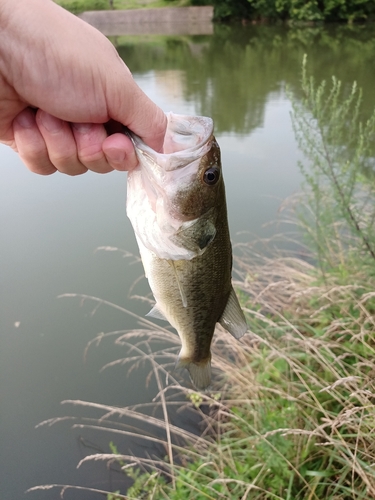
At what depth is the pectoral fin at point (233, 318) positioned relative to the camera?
153 centimetres

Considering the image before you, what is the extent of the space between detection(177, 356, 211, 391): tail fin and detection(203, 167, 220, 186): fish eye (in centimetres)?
76

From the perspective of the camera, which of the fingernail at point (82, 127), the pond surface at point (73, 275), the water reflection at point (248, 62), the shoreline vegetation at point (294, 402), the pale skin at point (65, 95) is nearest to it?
the pale skin at point (65, 95)

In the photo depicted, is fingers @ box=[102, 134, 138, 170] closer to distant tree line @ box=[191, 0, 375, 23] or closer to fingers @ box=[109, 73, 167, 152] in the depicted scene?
fingers @ box=[109, 73, 167, 152]

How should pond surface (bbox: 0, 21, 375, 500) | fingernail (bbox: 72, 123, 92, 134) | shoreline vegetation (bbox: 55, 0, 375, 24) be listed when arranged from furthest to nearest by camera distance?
shoreline vegetation (bbox: 55, 0, 375, 24)
pond surface (bbox: 0, 21, 375, 500)
fingernail (bbox: 72, 123, 92, 134)

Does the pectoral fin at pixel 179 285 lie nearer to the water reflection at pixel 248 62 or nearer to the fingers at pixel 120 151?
the fingers at pixel 120 151

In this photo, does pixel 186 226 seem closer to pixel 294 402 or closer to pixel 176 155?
pixel 176 155

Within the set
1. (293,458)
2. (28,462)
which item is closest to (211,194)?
(293,458)

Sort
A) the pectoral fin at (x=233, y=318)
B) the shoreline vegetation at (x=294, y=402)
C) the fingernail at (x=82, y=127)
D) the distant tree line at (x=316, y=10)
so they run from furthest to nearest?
the distant tree line at (x=316, y=10), the shoreline vegetation at (x=294, y=402), the pectoral fin at (x=233, y=318), the fingernail at (x=82, y=127)

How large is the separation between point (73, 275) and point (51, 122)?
12.4ft

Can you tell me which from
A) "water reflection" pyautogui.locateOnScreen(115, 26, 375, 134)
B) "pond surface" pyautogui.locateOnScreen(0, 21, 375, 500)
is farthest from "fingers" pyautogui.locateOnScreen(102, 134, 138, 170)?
"water reflection" pyautogui.locateOnScreen(115, 26, 375, 134)

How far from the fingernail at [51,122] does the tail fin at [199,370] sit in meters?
1.03

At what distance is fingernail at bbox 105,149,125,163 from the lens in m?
1.33

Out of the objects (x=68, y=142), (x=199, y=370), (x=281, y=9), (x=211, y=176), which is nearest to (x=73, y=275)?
(x=199, y=370)

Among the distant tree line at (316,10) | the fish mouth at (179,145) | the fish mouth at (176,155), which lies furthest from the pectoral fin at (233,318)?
the distant tree line at (316,10)
